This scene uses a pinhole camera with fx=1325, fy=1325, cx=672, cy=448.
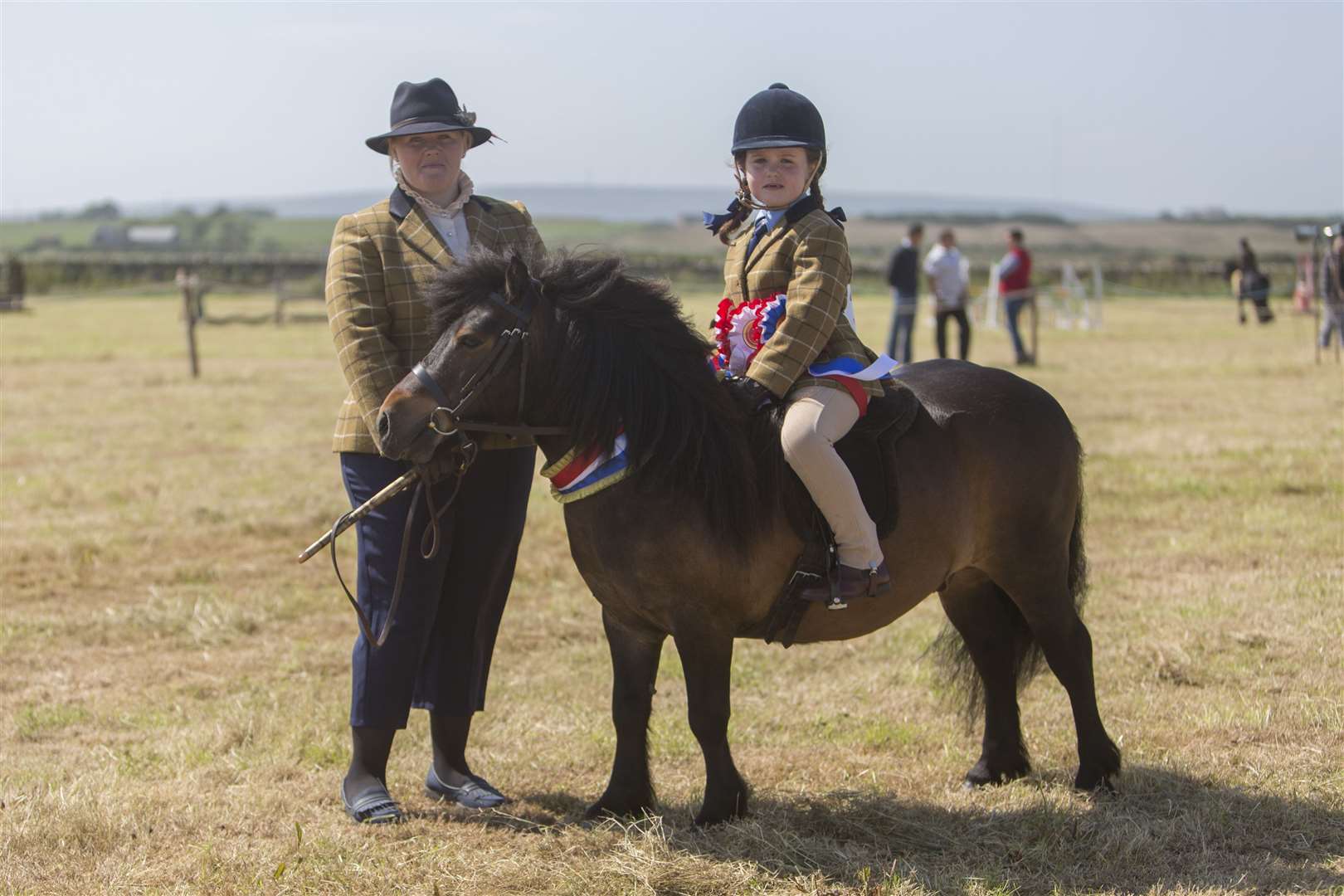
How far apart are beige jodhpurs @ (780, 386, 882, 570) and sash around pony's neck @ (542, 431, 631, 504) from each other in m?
0.51

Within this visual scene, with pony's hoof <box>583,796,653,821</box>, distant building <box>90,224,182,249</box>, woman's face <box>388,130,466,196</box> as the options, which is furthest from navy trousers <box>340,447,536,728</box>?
distant building <box>90,224,182,249</box>

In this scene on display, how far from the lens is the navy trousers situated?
4.64 m

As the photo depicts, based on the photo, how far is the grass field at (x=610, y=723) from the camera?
418cm

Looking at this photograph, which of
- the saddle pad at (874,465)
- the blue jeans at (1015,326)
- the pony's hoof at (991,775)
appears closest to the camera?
the saddle pad at (874,465)

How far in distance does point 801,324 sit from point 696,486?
1.98ft

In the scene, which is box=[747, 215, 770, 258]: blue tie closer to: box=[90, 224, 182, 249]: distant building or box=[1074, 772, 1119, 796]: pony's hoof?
box=[1074, 772, 1119, 796]: pony's hoof

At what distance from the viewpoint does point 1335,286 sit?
17.4 metres

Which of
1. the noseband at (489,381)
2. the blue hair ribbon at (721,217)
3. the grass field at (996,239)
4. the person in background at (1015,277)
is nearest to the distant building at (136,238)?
the grass field at (996,239)

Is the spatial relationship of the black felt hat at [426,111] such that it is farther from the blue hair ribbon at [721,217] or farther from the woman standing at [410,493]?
the blue hair ribbon at [721,217]

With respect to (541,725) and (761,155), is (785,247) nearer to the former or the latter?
(761,155)

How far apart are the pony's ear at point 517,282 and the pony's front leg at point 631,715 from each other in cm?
113

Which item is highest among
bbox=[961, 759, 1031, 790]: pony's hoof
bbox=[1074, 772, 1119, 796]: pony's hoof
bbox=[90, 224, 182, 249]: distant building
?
bbox=[90, 224, 182, 249]: distant building

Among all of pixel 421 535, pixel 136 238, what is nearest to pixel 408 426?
pixel 421 535

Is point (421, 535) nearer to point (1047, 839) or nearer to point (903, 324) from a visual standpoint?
point (1047, 839)
